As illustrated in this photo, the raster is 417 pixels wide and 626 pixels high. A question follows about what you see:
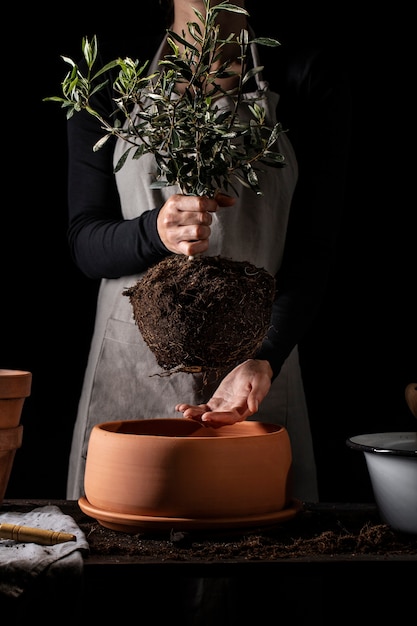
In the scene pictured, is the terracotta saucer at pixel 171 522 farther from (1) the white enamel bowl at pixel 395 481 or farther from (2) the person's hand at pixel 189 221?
(2) the person's hand at pixel 189 221

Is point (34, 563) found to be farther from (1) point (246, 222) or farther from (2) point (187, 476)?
(1) point (246, 222)

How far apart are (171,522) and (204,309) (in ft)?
1.05

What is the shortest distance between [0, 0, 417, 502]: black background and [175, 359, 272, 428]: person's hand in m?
0.98

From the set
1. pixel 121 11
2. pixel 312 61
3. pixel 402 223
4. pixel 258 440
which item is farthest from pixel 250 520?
pixel 121 11

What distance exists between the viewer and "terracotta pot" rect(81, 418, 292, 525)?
1.15m

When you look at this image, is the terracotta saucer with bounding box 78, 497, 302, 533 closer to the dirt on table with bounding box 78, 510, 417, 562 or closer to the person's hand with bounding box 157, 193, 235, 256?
the dirt on table with bounding box 78, 510, 417, 562

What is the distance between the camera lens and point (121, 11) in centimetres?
237

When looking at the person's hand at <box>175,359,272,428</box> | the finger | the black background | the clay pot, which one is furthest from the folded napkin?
the black background

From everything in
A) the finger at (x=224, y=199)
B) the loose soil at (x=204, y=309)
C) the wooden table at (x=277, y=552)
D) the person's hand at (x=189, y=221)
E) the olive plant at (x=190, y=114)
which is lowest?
the wooden table at (x=277, y=552)

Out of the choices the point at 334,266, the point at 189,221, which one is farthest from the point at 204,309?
the point at 334,266

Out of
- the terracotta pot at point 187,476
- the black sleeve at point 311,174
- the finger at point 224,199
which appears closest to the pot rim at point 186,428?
the terracotta pot at point 187,476

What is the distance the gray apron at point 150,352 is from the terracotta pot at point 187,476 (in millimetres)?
→ 488

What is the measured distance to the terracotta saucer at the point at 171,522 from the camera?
1.14m

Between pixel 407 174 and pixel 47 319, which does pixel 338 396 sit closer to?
pixel 407 174
